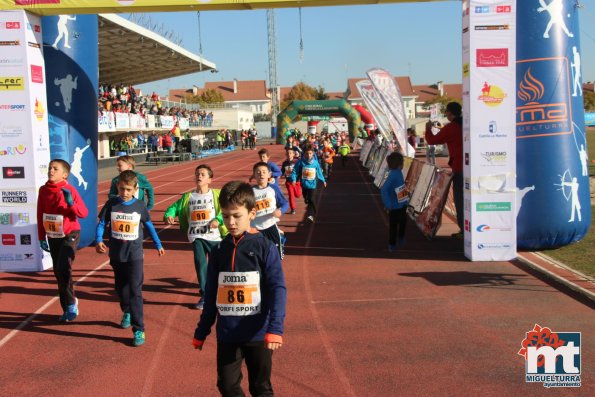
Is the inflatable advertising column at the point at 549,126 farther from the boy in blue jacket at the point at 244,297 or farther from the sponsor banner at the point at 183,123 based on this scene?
the sponsor banner at the point at 183,123

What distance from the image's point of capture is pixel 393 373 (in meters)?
5.38

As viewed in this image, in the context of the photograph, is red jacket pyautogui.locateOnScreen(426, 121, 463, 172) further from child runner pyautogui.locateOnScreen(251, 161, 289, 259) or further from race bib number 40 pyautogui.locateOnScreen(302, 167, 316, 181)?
race bib number 40 pyautogui.locateOnScreen(302, 167, 316, 181)

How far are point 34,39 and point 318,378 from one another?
733cm

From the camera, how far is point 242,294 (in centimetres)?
402

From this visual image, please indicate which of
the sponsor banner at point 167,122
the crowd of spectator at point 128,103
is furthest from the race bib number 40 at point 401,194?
the sponsor banner at point 167,122

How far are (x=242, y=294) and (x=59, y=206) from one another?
3873 millimetres

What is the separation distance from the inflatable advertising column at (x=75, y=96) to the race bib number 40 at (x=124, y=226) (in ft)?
16.3

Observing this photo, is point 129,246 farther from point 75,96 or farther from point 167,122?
point 167,122

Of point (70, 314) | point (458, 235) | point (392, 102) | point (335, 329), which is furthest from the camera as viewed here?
point (392, 102)

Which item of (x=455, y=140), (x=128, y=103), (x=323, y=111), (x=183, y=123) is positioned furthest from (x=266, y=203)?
(x=323, y=111)

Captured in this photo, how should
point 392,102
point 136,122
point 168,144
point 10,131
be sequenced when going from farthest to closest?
point 168,144 < point 136,122 < point 392,102 < point 10,131

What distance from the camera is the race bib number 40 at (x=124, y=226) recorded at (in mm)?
6391

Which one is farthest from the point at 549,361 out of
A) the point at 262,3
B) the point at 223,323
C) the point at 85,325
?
the point at 262,3

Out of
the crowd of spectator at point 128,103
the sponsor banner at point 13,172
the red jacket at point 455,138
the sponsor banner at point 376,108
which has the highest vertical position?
the crowd of spectator at point 128,103
